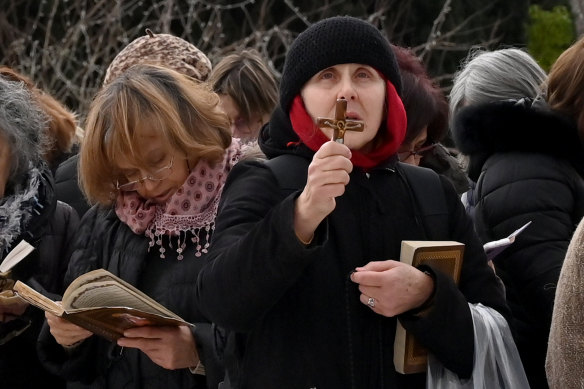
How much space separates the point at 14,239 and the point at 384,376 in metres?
1.61

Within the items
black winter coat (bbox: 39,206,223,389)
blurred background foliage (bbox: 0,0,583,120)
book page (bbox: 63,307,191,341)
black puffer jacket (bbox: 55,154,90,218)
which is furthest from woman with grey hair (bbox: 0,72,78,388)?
blurred background foliage (bbox: 0,0,583,120)

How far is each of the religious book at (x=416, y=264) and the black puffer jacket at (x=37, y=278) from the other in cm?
144

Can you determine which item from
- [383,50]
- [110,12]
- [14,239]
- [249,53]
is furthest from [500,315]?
[110,12]

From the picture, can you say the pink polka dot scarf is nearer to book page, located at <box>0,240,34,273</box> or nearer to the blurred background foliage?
book page, located at <box>0,240,34,273</box>

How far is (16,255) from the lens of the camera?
323cm

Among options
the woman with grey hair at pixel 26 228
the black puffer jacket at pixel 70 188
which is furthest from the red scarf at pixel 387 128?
the black puffer jacket at pixel 70 188

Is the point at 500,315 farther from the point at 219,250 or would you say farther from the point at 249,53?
the point at 249,53

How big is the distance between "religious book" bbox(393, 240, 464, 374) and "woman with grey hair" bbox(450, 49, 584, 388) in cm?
77

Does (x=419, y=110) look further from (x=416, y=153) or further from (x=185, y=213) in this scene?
(x=185, y=213)

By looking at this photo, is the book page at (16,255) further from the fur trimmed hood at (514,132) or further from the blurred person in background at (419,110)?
the fur trimmed hood at (514,132)

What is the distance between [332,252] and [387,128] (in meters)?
0.35

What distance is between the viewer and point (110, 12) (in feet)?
33.8

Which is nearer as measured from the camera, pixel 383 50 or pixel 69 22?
pixel 383 50

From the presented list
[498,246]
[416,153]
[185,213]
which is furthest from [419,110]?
[185,213]
